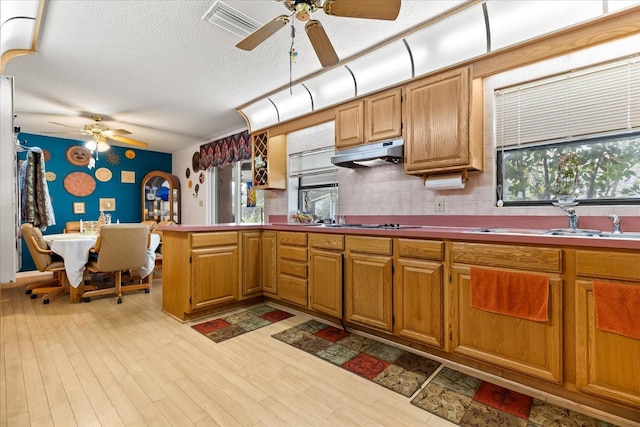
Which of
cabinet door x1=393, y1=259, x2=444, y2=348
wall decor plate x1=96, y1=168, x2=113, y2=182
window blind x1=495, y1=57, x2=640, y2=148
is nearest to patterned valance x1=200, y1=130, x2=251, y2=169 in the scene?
wall decor plate x1=96, y1=168, x2=113, y2=182

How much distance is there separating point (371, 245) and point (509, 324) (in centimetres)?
104

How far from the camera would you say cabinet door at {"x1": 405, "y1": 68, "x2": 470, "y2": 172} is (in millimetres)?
2338

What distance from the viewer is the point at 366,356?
221cm

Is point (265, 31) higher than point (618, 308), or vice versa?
point (265, 31)

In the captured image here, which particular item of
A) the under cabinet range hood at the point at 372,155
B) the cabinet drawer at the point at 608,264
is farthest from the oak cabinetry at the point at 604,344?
the under cabinet range hood at the point at 372,155

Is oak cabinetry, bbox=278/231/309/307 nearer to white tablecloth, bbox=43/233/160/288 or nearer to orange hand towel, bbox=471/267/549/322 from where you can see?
orange hand towel, bbox=471/267/549/322

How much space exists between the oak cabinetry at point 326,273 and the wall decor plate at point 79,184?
565 centimetres

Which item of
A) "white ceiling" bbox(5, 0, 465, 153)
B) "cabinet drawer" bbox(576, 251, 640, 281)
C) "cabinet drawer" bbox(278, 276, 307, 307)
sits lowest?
"cabinet drawer" bbox(278, 276, 307, 307)

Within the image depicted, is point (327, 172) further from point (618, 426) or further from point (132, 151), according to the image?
point (132, 151)

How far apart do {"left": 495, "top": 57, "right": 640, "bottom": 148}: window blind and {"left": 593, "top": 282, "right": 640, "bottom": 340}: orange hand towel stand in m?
1.16

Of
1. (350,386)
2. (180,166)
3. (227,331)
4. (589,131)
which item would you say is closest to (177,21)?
(227,331)

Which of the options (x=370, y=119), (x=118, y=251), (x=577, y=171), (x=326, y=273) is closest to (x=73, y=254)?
(x=118, y=251)

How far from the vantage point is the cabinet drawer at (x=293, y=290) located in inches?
117

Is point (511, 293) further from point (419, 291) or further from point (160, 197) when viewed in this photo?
point (160, 197)
